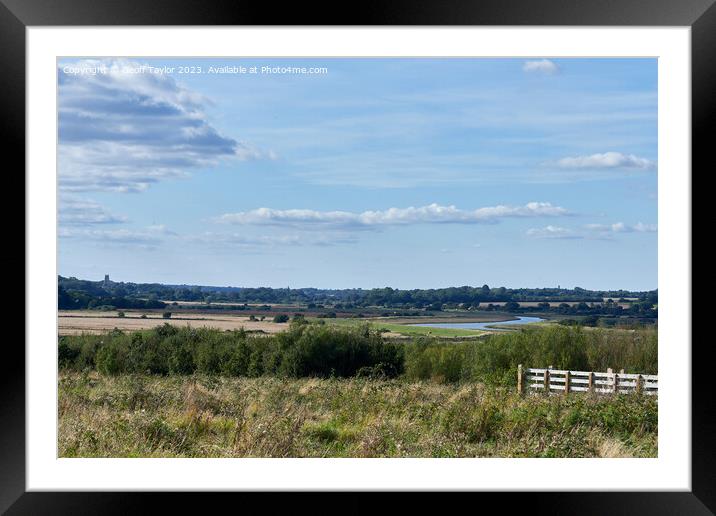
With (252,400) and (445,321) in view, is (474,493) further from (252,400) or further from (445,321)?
(445,321)

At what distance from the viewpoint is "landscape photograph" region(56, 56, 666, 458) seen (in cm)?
915

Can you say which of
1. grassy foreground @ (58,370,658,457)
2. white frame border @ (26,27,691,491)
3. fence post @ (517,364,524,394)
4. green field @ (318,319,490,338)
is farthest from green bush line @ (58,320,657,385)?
white frame border @ (26,27,691,491)

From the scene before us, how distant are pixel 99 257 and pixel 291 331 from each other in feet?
12.2

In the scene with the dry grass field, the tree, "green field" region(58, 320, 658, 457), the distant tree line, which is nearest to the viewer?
"green field" region(58, 320, 658, 457)

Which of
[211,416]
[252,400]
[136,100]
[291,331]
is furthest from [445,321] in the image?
[136,100]

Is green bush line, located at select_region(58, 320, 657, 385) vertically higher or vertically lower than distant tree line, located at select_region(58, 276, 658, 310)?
lower

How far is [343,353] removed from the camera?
10242mm

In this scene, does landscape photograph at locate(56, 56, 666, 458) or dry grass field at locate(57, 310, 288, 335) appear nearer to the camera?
landscape photograph at locate(56, 56, 666, 458)

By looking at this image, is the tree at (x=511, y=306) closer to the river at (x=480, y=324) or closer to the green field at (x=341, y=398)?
the river at (x=480, y=324)

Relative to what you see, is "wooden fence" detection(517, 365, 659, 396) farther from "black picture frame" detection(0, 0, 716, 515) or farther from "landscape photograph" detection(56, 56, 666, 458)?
"black picture frame" detection(0, 0, 716, 515)

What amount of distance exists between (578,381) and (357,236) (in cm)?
526

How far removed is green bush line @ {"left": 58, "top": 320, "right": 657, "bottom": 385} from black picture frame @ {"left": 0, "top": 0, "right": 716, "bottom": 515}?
23.2 feet

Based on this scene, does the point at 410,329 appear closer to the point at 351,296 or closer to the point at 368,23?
the point at 351,296

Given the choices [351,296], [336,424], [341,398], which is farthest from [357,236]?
[336,424]
